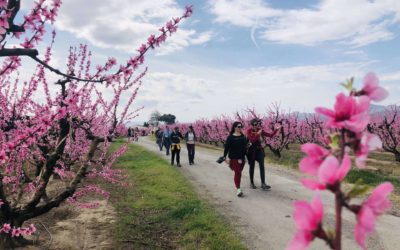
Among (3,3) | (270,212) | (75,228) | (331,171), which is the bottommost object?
(75,228)

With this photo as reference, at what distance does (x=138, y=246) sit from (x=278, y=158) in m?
13.7

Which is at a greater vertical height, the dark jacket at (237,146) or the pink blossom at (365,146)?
the pink blossom at (365,146)

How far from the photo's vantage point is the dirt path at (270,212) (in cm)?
666

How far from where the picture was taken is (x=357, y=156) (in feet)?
3.13

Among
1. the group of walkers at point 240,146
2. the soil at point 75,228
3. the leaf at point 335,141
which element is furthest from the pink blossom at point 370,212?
the group of walkers at point 240,146

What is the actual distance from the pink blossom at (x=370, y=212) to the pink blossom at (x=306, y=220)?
9 cm

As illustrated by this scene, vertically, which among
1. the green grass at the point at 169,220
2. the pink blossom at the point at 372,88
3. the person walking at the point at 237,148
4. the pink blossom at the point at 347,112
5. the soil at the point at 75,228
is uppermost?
the pink blossom at the point at 372,88

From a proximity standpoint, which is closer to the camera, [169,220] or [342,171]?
[342,171]

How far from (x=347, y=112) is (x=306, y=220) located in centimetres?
29

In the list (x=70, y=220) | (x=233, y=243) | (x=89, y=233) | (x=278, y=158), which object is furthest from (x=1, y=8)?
(x=278, y=158)

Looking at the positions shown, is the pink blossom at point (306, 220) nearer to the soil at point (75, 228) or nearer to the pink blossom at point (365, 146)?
the pink blossom at point (365, 146)

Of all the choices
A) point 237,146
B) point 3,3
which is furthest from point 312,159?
point 237,146

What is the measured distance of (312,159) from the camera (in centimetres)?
98

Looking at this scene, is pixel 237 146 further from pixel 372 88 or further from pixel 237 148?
pixel 372 88
